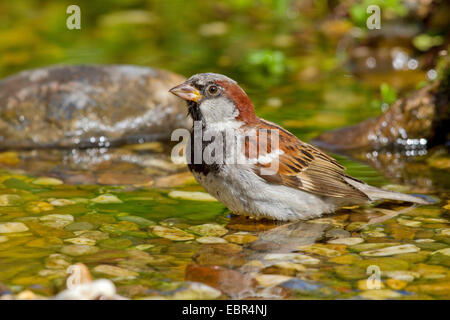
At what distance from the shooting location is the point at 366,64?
11.0 meters

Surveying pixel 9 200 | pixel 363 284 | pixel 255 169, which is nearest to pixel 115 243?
pixel 255 169

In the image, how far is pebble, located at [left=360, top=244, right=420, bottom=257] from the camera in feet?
16.5

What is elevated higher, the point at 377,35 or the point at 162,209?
the point at 377,35

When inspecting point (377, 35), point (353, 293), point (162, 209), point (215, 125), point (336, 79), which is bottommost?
point (353, 293)

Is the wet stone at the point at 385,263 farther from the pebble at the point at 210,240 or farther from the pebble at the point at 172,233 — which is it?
the pebble at the point at 172,233

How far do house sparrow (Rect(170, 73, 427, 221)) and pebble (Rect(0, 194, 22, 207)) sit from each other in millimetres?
1627

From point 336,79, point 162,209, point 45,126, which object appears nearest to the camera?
point 162,209

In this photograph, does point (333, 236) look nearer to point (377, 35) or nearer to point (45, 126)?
point (45, 126)

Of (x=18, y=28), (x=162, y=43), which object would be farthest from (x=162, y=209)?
(x=18, y=28)

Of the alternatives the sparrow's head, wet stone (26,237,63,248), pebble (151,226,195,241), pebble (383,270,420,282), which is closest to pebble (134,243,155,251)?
pebble (151,226,195,241)

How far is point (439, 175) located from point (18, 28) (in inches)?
344

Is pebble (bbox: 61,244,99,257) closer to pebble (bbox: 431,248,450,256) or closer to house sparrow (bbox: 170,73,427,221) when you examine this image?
house sparrow (bbox: 170,73,427,221)

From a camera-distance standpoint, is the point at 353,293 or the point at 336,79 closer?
the point at 353,293

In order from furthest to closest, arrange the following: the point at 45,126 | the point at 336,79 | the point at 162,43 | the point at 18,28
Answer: the point at 18,28 < the point at 162,43 < the point at 336,79 < the point at 45,126
